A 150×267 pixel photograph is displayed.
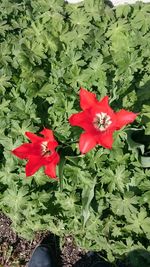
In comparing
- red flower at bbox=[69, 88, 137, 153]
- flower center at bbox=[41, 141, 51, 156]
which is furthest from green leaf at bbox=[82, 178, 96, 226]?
red flower at bbox=[69, 88, 137, 153]

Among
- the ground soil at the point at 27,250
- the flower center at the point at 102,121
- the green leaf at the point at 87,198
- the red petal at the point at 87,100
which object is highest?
the red petal at the point at 87,100

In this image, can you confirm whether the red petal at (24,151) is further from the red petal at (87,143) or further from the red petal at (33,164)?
the red petal at (87,143)

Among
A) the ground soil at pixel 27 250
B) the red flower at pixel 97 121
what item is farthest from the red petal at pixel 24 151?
the ground soil at pixel 27 250

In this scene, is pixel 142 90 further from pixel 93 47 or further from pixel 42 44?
pixel 42 44

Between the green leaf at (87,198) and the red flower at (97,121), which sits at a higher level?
the red flower at (97,121)

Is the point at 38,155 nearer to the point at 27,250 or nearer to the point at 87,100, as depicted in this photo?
the point at 87,100

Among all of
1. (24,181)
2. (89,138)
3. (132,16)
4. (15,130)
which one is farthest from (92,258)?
(132,16)
